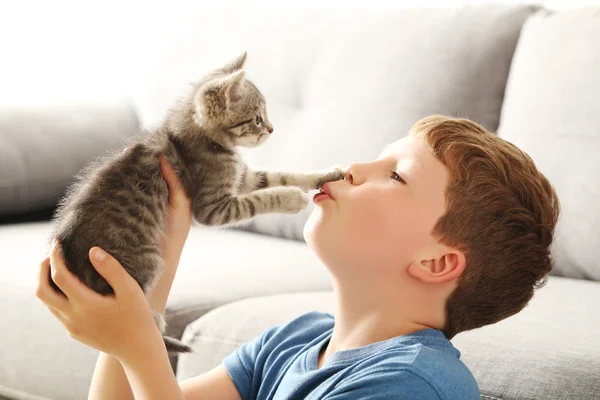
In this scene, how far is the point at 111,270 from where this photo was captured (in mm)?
1231

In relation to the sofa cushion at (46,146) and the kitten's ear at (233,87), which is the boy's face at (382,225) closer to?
the kitten's ear at (233,87)

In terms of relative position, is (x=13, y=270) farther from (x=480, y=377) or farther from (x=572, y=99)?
(x=572, y=99)

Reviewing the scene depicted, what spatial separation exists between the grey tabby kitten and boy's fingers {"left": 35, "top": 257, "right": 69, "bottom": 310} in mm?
52

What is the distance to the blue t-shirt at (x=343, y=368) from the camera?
1070 millimetres

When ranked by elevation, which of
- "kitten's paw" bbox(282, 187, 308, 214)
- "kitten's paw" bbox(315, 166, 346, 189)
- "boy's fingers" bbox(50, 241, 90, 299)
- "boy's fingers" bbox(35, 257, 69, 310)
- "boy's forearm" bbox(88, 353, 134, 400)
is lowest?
"boy's forearm" bbox(88, 353, 134, 400)

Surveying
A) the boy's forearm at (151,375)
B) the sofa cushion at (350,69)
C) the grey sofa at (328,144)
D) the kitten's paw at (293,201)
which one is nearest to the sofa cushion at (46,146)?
the grey sofa at (328,144)

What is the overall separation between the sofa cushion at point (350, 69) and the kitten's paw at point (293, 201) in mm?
791

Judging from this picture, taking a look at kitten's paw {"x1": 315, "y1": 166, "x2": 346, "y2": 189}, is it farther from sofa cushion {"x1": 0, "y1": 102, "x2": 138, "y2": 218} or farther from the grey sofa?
sofa cushion {"x1": 0, "y1": 102, "x2": 138, "y2": 218}

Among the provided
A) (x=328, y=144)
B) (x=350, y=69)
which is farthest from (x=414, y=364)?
(x=350, y=69)

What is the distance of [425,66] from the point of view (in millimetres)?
2250

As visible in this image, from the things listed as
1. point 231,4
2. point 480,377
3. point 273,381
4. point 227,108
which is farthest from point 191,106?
point 231,4

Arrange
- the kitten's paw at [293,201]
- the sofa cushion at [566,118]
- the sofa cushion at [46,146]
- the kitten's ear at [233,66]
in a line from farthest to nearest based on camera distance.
A: the sofa cushion at [46,146], the sofa cushion at [566,118], the kitten's ear at [233,66], the kitten's paw at [293,201]

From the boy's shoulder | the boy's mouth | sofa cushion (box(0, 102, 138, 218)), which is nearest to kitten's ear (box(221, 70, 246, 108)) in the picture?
the boy's mouth

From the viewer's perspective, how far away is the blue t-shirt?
1.07 metres
